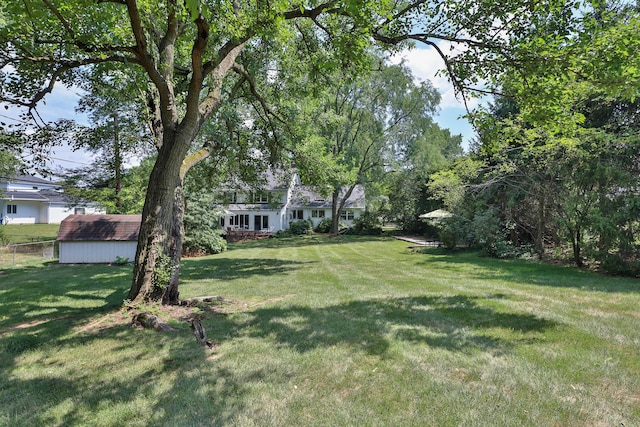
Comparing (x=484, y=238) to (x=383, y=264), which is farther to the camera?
(x=484, y=238)

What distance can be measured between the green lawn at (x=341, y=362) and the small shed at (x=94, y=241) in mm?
8968

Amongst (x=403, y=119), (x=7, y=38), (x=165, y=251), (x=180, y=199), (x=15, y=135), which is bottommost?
(x=165, y=251)

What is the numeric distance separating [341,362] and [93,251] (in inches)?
658

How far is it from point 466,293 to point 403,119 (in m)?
25.7

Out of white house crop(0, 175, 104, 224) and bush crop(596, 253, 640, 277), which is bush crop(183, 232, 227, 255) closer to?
bush crop(596, 253, 640, 277)

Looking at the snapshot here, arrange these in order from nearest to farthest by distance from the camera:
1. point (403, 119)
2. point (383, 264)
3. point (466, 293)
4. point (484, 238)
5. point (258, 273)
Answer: point (466, 293), point (258, 273), point (383, 264), point (484, 238), point (403, 119)

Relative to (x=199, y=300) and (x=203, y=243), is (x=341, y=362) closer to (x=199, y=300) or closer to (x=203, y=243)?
(x=199, y=300)

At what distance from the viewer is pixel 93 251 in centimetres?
1653

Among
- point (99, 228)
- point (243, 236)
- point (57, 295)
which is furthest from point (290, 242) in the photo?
point (57, 295)

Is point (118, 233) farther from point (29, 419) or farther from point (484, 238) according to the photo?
point (484, 238)

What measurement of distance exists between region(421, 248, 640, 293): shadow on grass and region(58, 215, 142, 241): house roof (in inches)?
552

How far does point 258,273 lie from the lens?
12195mm

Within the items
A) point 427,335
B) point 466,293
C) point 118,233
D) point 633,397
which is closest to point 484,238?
point 466,293

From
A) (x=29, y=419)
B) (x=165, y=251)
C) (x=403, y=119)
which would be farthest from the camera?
(x=403, y=119)
